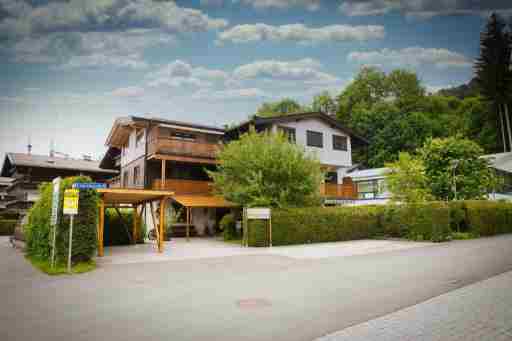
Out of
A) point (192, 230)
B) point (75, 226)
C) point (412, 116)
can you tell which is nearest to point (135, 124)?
point (192, 230)

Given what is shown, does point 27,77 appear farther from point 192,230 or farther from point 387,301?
point 387,301

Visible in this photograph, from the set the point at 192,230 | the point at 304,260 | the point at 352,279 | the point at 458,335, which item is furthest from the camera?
the point at 192,230

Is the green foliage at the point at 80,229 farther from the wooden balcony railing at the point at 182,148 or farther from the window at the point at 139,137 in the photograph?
the window at the point at 139,137

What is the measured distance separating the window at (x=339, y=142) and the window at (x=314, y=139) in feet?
4.86

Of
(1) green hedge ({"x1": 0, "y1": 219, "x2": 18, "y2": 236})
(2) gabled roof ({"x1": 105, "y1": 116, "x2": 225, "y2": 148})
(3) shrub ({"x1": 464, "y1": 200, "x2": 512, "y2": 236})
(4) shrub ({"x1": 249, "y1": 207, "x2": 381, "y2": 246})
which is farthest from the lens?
(1) green hedge ({"x1": 0, "y1": 219, "x2": 18, "y2": 236})

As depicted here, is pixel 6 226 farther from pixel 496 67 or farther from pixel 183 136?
pixel 496 67

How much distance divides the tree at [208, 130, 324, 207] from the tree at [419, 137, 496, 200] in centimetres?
1089

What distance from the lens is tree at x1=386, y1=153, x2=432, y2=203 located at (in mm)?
25312

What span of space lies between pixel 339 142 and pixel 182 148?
45.4ft

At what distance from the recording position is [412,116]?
48.2 metres

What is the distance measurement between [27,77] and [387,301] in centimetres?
3015

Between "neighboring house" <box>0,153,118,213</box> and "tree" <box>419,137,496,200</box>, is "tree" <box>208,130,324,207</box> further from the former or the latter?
"neighboring house" <box>0,153,118,213</box>

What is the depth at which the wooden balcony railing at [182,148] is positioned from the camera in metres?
24.5

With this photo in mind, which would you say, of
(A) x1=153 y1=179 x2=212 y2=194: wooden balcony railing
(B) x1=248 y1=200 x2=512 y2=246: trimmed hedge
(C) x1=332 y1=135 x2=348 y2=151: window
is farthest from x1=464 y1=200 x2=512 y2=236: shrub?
(A) x1=153 y1=179 x2=212 y2=194: wooden balcony railing
